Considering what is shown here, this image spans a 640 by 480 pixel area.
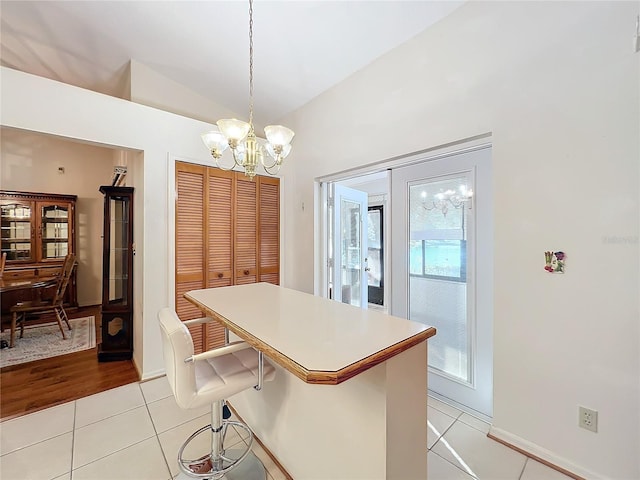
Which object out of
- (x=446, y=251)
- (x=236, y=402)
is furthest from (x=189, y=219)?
(x=446, y=251)

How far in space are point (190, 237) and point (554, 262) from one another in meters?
2.99

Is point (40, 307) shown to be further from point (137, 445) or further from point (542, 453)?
point (542, 453)

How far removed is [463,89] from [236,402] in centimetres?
282

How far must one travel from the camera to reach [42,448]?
177 centimetres

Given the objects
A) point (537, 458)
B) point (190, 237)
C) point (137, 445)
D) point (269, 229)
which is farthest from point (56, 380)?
point (537, 458)

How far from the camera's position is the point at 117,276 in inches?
125

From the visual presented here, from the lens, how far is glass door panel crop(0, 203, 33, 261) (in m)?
4.55

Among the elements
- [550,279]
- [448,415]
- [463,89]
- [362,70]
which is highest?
[362,70]

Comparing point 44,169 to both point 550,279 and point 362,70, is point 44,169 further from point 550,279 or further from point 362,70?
point 550,279

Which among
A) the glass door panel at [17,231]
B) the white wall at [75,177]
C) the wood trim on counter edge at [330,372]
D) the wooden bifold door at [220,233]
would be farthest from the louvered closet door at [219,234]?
the glass door panel at [17,231]

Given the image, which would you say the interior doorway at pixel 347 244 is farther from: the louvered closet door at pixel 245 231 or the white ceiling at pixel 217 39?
the white ceiling at pixel 217 39

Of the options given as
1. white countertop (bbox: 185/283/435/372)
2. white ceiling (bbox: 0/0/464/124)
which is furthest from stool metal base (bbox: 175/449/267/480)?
white ceiling (bbox: 0/0/464/124)

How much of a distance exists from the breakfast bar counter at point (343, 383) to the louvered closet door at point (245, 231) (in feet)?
5.50

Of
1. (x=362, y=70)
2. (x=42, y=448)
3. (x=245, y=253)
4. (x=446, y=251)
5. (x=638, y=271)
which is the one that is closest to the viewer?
(x=638, y=271)
